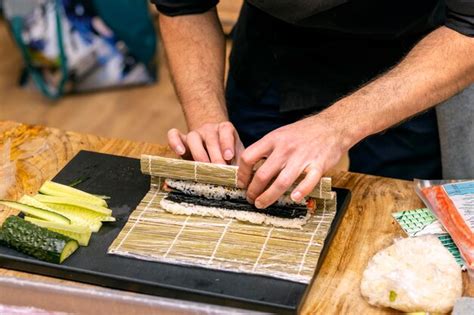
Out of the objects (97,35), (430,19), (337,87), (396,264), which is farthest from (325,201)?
(97,35)

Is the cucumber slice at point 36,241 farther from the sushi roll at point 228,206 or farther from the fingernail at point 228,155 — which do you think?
the fingernail at point 228,155

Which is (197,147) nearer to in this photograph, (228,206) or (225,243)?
(228,206)

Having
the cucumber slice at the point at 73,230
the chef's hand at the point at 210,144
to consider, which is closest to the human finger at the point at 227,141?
the chef's hand at the point at 210,144

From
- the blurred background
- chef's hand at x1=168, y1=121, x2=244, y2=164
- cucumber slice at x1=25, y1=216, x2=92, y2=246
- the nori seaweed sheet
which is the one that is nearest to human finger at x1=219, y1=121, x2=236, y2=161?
chef's hand at x1=168, y1=121, x2=244, y2=164

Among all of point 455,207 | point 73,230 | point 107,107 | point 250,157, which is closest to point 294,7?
point 250,157

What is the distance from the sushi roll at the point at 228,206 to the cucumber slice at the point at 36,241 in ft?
0.74

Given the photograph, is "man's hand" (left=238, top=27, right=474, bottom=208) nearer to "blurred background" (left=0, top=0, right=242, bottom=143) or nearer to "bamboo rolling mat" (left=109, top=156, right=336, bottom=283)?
"bamboo rolling mat" (left=109, top=156, right=336, bottom=283)

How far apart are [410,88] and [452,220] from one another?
0.28m

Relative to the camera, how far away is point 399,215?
1650 mm

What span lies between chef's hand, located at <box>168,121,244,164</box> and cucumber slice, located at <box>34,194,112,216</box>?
0.21 meters

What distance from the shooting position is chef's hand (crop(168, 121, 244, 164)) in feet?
5.63

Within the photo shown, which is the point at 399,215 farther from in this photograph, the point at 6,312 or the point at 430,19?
the point at 6,312

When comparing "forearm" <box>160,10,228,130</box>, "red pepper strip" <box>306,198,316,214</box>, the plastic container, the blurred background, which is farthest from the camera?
the blurred background

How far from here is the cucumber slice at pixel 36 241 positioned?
→ 4.91 feet
